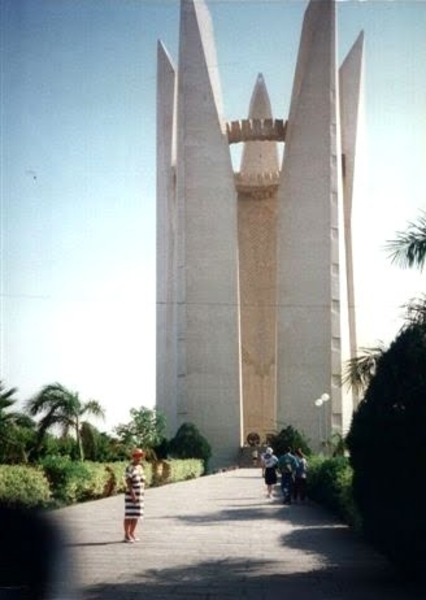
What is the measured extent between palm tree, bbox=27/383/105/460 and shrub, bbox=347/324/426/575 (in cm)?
1782

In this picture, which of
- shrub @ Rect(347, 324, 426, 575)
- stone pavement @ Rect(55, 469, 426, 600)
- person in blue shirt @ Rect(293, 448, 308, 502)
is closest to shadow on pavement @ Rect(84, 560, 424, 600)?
stone pavement @ Rect(55, 469, 426, 600)

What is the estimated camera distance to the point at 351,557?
807 centimetres

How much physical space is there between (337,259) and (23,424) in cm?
2046

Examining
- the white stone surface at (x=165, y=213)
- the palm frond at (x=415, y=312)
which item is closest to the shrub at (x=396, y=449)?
the palm frond at (x=415, y=312)

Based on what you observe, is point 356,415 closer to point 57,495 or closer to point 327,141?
point 57,495

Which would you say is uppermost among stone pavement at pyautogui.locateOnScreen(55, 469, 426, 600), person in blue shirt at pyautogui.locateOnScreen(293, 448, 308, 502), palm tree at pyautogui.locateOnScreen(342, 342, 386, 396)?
palm tree at pyautogui.locateOnScreen(342, 342, 386, 396)

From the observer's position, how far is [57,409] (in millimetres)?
23797

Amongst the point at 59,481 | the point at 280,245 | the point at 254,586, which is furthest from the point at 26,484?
the point at 280,245

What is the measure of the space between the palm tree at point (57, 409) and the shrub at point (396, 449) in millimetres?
17819

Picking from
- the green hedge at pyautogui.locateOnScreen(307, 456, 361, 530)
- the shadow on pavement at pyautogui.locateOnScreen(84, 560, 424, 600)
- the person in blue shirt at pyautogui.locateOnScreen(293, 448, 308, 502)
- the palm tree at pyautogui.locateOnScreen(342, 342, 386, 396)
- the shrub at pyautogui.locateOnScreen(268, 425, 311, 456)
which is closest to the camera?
the shadow on pavement at pyautogui.locateOnScreen(84, 560, 424, 600)

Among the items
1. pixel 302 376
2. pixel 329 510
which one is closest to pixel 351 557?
pixel 329 510

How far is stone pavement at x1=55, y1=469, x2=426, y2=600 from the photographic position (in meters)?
6.13

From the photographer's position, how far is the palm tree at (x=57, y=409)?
23.7m

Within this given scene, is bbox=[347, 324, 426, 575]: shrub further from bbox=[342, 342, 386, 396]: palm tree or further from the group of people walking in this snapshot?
the group of people walking
